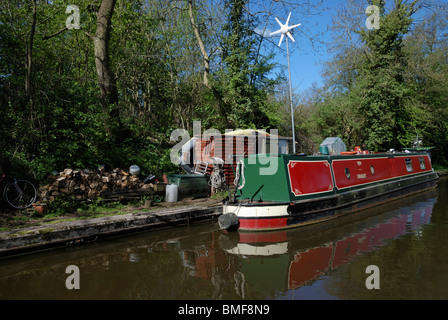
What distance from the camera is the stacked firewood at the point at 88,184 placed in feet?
24.8

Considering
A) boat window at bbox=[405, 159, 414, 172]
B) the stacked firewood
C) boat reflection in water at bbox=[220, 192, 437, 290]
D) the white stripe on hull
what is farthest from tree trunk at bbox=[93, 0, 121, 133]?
boat window at bbox=[405, 159, 414, 172]

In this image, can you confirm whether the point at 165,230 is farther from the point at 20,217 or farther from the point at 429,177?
the point at 429,177

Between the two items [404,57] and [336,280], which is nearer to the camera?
[336,280]

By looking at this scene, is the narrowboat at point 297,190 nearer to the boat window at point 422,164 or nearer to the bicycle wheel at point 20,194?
the bicycle wheel at point 20,194

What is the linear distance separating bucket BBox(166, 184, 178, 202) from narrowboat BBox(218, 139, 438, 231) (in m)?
2.04

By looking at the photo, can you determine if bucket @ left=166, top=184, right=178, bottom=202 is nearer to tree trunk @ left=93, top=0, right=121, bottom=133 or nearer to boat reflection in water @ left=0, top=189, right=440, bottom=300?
boat reflection in water @ left=0, top=189, right=440, bottom=300

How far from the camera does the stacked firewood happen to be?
755 centimetres

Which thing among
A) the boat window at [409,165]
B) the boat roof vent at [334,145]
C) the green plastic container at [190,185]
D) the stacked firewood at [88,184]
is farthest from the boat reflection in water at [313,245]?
the boat roof vent at [334,145]

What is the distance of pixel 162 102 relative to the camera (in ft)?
56.4

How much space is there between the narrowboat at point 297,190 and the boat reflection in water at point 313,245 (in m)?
0.31

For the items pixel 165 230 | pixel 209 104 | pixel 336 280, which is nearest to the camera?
pixel 336 280
